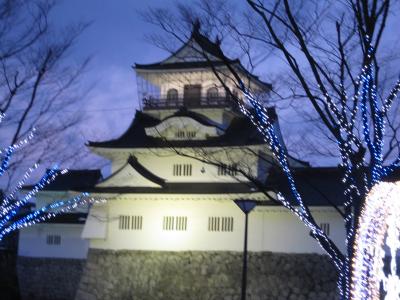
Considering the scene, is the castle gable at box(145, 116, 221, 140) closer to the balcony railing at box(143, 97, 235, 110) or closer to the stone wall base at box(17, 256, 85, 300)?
the balcony railing at box(143, 97, 235, 110)

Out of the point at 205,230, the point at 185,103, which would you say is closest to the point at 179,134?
the point at 185,103

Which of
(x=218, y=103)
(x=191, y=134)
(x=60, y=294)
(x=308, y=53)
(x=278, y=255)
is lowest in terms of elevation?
(x=60, y=294)

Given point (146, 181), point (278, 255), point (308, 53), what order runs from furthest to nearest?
point (146, 181) < point (278, 255) < point (308, 53)

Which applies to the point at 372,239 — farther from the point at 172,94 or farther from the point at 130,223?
the point at 172,94

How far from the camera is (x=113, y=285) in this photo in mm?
21688

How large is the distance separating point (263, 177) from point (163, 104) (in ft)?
17.2

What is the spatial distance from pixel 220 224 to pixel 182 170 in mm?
2564

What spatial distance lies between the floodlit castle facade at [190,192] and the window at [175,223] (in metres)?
0.03

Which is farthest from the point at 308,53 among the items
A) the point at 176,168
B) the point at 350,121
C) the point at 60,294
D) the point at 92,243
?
the point at 60,294

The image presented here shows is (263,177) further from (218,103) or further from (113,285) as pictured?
(113,285)

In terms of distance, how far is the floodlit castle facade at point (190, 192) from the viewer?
2061 cm

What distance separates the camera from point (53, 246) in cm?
2645

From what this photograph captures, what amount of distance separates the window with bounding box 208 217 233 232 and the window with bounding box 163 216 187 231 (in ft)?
3.05

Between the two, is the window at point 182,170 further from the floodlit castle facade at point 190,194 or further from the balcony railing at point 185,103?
the balcony railing at point 185,103
